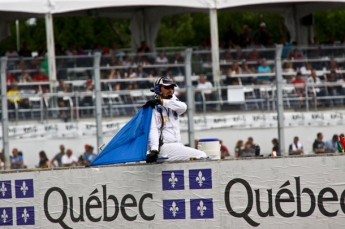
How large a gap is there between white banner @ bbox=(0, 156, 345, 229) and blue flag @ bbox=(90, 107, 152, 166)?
277 mm

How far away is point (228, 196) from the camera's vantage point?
34.2 ft

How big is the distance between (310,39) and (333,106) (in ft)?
31.7

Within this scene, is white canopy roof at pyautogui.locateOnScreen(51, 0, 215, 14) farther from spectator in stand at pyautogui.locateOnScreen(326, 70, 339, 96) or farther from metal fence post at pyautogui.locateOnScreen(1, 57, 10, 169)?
metal fence post at pyautogui.locateOnScreen(1, 57, 10, 169)

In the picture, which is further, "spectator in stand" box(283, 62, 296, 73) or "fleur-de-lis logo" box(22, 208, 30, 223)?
"spectator in stand" box(283, 62, 296, 73)

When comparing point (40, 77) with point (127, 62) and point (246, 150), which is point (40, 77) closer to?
point (127, 62)

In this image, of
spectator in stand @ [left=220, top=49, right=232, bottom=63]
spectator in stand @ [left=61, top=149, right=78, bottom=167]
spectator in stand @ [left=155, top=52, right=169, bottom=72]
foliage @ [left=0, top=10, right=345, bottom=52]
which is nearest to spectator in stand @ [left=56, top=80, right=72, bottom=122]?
spectator in stand @ [left=61, top=149, right=78, bottom=167]

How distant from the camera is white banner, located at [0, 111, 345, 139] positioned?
56.6ft

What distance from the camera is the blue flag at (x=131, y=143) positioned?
1113cm

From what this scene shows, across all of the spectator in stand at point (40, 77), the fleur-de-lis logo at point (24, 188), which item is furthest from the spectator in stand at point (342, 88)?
the fleur-de-lis logo at point (24, 188)

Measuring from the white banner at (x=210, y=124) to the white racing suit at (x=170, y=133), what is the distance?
6200 millimetres

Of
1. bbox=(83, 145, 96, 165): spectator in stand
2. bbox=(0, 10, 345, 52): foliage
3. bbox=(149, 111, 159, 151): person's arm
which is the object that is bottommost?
bbox=(83, 145, 96, 165): spectator in stand

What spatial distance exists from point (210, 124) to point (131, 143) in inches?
268

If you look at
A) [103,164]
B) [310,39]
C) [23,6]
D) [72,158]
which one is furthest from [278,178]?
[310,39]

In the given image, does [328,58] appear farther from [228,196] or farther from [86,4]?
[228,196]
